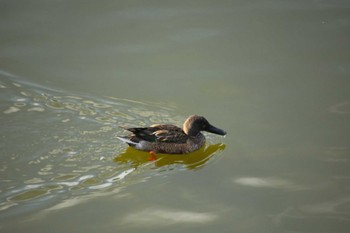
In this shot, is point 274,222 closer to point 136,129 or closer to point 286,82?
point 136,129

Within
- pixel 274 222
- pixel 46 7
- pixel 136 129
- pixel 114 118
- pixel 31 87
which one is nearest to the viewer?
pixel 274 222

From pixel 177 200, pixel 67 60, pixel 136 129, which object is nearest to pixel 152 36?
pixel 67 60

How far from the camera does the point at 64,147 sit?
320 inches

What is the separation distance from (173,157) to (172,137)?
0.31 meters

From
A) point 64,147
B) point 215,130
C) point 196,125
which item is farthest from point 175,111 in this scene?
point 64,147

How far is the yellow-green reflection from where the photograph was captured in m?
8.09

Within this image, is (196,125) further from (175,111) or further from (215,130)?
(175,111)

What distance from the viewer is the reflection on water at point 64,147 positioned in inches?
280

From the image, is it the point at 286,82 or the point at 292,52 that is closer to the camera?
the point at 286,82

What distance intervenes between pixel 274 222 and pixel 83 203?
231cm

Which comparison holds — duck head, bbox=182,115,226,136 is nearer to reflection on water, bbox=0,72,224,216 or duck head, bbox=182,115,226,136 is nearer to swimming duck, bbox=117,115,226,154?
swimming duck, bbox=117,115,226,154

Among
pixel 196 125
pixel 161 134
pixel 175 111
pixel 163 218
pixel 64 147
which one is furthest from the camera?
pixel 175 111

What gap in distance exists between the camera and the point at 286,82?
9953mm

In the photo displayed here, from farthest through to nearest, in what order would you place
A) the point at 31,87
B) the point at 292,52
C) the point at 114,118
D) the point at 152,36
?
the point at 152,36, the point at 292,52, the point at 31,87, the point at 114,118
